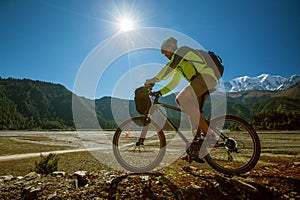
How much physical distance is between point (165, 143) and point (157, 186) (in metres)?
1.15

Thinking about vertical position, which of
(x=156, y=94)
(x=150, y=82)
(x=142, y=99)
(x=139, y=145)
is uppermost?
(x=150, y=82)

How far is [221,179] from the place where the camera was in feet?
12.2

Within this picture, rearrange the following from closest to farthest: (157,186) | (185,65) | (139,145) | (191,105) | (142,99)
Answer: (157,186) → (185,65) → (191,105) → (142,99) → (139,145)

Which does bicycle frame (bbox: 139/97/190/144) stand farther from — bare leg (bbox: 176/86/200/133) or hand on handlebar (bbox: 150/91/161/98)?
bare leg (bbox: 176/86/200/133)

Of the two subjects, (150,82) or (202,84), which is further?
(150,82)

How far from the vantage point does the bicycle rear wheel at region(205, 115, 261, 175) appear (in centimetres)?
407

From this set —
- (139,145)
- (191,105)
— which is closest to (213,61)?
(191,105)

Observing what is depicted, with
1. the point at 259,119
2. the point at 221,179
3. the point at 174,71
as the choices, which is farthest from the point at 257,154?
the point at 259,119

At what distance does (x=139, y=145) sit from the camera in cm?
506

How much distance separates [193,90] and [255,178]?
195cm

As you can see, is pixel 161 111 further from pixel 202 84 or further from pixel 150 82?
pixel 202 84

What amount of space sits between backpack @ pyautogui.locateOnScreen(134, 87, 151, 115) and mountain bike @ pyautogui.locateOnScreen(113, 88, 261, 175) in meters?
0.12

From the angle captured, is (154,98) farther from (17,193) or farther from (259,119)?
(259,119)

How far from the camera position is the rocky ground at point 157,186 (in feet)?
10.5
